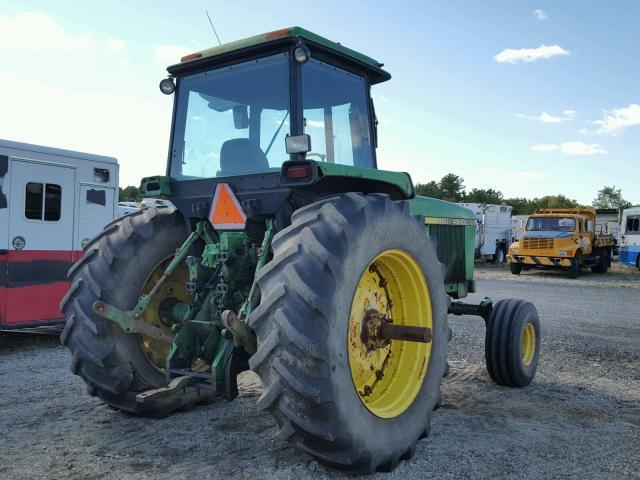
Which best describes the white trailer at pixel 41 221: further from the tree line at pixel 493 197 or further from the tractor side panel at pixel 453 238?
the tree line at pixel 493 197

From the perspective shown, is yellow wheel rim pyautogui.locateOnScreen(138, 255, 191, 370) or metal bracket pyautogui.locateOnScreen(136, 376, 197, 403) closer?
metal bracket pyautogui.locateOnScreen(136, 376, 197, 403)

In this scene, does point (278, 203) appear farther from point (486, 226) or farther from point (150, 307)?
point (486, 226)

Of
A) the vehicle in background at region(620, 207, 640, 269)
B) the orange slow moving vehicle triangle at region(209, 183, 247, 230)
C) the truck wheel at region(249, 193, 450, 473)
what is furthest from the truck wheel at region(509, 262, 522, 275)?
the orange slow moving vehicle triangle at region(209, 183, 247, 230)

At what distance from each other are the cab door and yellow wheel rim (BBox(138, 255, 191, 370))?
383cm

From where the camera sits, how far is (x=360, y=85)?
4.62 metres

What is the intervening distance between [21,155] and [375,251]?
230 inches

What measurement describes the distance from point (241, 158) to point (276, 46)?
0.81 metres

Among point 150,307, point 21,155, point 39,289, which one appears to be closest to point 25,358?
point 39,289

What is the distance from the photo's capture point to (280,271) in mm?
3143

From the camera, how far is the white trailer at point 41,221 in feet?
24.2

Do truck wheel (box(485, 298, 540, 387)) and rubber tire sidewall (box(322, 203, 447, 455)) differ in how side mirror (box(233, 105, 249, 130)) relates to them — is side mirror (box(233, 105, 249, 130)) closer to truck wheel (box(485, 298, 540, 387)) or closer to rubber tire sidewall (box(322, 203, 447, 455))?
rubber tire sidewall (box(322, 203, 447, 455))

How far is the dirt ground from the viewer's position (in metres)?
3.55

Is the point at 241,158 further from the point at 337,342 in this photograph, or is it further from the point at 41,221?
the point at 41,221

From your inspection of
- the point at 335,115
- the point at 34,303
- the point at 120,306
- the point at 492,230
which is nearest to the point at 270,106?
the point at 335,115
